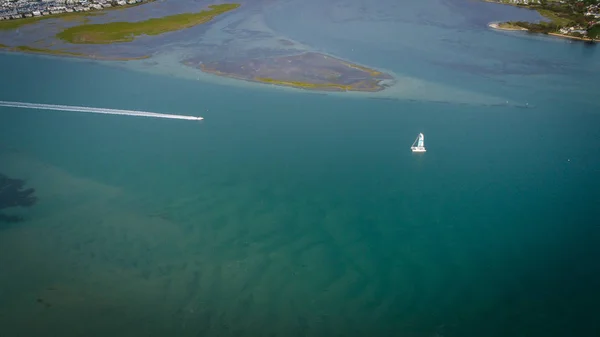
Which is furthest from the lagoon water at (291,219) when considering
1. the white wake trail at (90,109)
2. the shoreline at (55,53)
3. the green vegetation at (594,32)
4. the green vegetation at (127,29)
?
the green vegetation at (594,32)

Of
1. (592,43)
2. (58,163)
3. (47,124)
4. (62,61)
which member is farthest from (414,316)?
(592,43)

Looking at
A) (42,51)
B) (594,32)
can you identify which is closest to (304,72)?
(42,51)

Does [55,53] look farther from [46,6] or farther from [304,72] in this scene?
[304,72]

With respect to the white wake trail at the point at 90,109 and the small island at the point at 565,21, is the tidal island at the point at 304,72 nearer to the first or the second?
the white wake trail at the point at 90,109

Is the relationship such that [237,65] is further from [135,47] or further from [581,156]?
[581,156]

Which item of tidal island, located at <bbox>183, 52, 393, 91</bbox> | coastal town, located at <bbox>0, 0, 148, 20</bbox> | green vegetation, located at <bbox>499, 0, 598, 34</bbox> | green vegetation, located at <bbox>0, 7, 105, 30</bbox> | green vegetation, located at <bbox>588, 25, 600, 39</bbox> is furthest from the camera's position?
coastal town, located at <bbox>0, 0, 148, 20</bbox>

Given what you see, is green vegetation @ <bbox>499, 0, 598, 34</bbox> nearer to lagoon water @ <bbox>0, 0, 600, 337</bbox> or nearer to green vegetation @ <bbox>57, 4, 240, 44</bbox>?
lagoon water @ <bbox>0, 0, 600, 337</bbox>

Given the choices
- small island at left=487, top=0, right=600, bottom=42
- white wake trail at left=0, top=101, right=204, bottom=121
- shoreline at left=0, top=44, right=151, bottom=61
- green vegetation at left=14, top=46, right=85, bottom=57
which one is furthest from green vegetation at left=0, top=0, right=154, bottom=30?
small island at left=487, top=0, right=600, bottom=42
